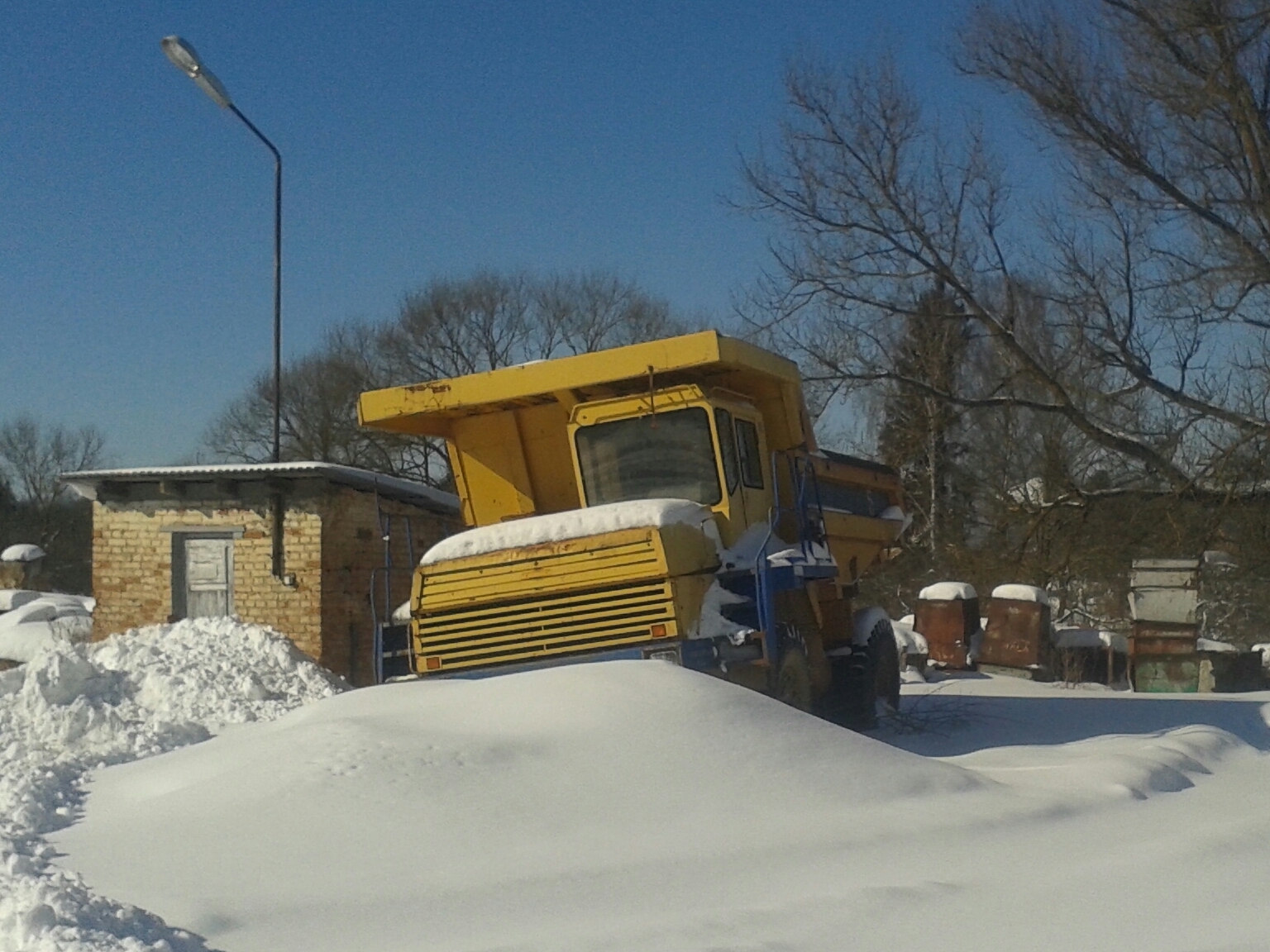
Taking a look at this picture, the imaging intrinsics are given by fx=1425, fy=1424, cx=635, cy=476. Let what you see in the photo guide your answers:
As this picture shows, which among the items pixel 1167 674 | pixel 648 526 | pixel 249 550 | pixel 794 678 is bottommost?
pixel 1167 674

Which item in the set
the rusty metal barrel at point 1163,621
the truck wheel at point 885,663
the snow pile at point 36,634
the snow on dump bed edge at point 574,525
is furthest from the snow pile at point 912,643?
the snow pile at point 36,634

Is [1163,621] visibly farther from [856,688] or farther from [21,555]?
[21,555]

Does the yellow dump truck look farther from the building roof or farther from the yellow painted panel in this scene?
the building roof

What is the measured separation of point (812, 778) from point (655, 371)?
482 cm

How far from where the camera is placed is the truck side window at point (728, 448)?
11.5 metres

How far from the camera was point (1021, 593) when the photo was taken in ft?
70.6

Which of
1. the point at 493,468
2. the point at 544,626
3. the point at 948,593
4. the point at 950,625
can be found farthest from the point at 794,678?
the point at 948,593

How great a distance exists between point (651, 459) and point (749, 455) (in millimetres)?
909

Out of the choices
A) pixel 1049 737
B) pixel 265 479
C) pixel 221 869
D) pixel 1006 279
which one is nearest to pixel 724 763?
pixel 221 869

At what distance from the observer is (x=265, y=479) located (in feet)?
57.8

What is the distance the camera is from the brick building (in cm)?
1761

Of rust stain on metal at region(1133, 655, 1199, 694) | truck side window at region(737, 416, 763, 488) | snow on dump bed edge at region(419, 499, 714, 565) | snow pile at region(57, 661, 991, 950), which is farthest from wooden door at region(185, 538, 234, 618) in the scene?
rust stain on metal at region(1133, 655, 1199, 694)

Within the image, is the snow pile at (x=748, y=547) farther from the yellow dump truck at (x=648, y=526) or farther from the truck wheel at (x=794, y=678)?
the truck wheel at (x=794, y=678)

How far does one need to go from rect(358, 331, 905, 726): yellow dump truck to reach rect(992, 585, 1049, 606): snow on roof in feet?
26.3
